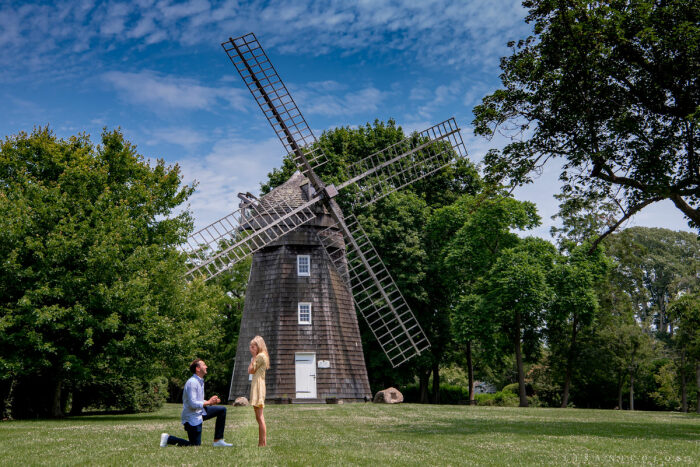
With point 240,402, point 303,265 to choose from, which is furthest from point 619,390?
point 240,402

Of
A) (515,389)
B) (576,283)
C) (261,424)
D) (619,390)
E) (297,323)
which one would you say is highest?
(576,283)

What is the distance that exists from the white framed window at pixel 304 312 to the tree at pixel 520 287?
38.2 feet

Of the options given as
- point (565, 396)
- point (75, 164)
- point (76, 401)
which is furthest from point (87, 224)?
point (565, 396)

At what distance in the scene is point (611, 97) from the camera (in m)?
20.6

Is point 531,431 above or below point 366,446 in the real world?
below

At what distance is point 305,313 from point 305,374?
342cm

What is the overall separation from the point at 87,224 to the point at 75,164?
5.28m

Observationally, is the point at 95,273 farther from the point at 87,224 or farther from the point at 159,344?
the point at 159,344

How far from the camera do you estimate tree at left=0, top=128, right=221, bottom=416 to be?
21703mm

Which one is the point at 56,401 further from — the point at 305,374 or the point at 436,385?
the point at 436,385

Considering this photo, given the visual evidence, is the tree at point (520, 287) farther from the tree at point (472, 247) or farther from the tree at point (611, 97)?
the tree at point (611, 97)

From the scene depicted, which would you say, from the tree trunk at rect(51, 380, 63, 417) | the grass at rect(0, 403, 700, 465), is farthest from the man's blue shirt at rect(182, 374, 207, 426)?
the tree trunk at rect(51, 380, 63, 417)

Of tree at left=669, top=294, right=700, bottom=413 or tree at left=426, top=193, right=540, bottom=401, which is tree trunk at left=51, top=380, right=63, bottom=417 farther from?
tree at left=669, top=294, right=700, bottom=413

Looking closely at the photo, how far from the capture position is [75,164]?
88.3ft
